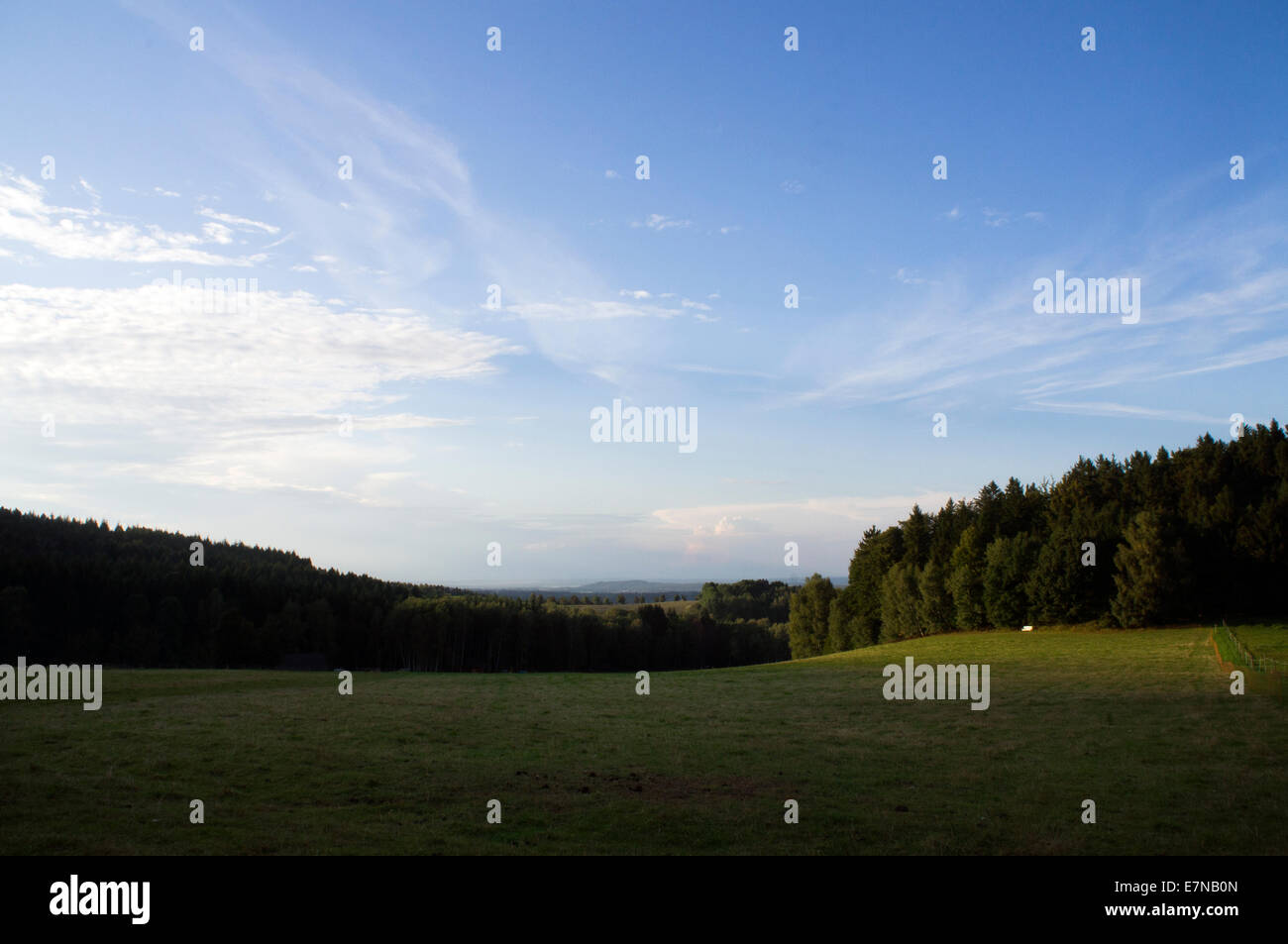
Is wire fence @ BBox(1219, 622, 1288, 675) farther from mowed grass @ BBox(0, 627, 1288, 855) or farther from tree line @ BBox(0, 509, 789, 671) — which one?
tree line @ BBox(0, 509, 789, 671)

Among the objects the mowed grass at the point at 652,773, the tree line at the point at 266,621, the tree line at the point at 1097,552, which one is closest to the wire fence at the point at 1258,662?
the mowed grass at the point at 652,773

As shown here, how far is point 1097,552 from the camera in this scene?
60625 millimetres

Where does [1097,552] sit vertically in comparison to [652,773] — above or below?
above

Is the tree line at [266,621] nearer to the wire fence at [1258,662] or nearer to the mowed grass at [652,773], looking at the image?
the mowed grass at [652,773]

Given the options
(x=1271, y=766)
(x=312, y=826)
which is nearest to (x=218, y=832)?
(x=312, y=826)

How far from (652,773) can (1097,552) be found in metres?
56.7

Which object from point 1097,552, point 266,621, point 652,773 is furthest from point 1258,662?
point 266,621

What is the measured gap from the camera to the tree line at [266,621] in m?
81.8

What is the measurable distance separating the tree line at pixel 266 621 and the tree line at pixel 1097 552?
34630 mm

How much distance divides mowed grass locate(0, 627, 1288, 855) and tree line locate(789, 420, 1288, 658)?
938 inches

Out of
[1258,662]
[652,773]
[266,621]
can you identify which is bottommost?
[266,621]

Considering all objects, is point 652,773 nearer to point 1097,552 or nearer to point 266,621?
point 1097,552

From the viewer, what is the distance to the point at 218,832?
12.1 metres
